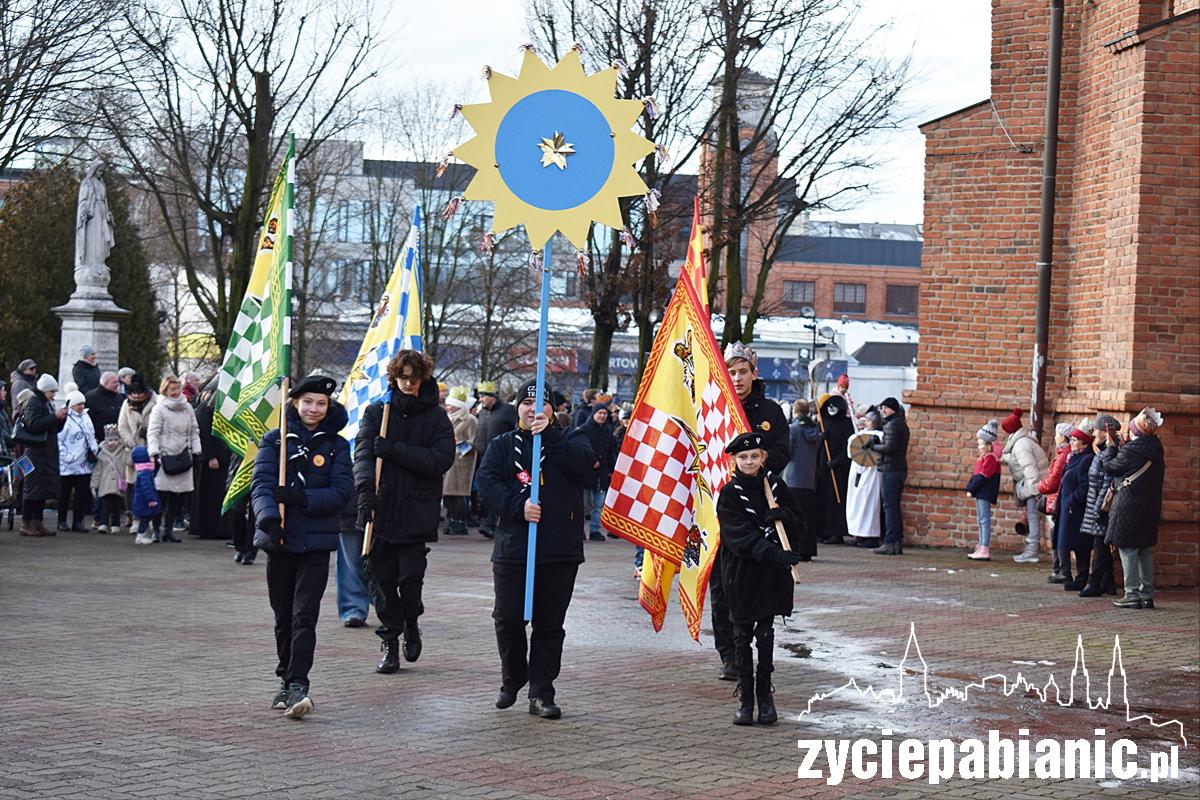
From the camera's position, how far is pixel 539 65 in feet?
31.6

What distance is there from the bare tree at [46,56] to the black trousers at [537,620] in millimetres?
18684

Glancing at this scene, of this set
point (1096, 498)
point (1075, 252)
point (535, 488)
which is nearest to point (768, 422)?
point (535, 488)

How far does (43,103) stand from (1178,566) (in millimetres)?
19963

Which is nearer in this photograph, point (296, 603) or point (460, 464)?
point (296, 603)

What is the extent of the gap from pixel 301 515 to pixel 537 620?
1.48m

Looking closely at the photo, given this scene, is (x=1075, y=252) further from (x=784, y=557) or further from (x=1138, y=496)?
(x=784, y=557)

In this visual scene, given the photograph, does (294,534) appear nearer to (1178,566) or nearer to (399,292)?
(399,292)

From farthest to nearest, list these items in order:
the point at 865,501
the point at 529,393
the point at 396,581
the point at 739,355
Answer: the point at 865,501
the point at 739,355
the point at 396,581
the point at 529,393

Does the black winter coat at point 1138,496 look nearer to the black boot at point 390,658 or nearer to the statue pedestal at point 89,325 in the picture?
the black boot at point 390,658

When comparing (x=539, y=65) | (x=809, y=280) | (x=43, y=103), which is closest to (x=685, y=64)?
(x=43, y=103)

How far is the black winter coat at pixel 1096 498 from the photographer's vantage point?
1595cm

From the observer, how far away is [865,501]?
21984mm

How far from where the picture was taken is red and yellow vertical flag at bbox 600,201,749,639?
10.2 meters

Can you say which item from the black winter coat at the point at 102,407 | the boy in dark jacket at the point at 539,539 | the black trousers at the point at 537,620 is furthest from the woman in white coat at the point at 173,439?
the black trousers at the point at 537,620
